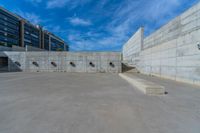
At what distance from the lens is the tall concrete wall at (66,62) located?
16922 millimetres

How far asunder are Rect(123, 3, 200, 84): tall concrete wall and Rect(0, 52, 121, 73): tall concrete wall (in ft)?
19.4

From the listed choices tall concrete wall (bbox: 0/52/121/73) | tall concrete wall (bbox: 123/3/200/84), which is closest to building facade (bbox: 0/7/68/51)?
tall concrete wall (bbox: 0/52/121/73)

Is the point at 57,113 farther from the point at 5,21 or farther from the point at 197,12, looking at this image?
the point at 5,21

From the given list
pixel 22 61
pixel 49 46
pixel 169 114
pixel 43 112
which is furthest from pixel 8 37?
pixel 169 114

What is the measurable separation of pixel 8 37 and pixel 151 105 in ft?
170

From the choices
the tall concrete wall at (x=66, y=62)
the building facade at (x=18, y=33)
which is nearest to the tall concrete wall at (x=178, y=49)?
the tall concrete wall at (x=66, y=62)

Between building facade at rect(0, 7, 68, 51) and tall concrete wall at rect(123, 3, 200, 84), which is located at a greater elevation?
building facade at rect(0, 7, 68, 51)

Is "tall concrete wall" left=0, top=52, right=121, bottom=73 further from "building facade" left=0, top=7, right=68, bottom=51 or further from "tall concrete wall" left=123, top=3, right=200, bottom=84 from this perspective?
"building facade" left=0, top=7, right=68, bottom=51

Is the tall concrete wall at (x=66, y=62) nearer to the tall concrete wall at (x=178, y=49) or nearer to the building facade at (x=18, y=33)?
the tall concrete wall at (x=178, y=49)

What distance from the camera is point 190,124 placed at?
8.52 feet

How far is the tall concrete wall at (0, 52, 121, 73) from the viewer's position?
1692cm

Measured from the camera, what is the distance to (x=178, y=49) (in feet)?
28.4

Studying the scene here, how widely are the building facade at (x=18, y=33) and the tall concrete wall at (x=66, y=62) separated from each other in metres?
27.8

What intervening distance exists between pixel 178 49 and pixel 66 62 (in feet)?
48.4
